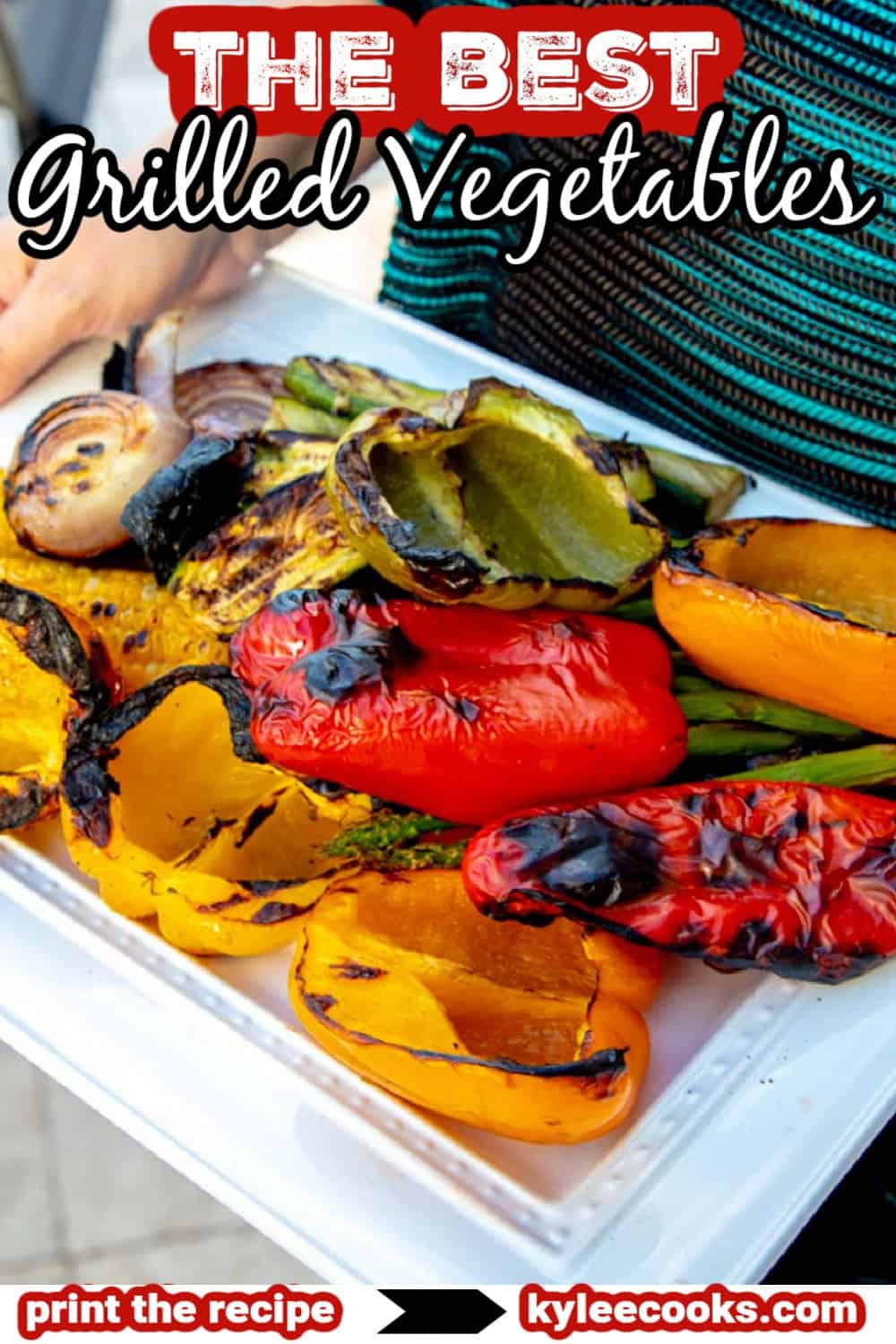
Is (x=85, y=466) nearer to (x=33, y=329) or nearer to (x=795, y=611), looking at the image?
(x=33, y=329)

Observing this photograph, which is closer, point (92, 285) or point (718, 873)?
point (718, 873)

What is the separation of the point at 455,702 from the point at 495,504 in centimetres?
24

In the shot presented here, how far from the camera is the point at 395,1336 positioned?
0.99m

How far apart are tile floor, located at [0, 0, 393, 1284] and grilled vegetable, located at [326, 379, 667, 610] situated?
77 centimetres

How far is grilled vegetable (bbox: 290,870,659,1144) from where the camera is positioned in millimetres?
989

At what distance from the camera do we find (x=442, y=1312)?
0.99 m

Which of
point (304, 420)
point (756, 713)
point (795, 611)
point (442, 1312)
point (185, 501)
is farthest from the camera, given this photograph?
point (304, 420)

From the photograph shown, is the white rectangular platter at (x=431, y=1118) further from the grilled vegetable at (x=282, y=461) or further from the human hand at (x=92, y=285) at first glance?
the human hand at (x=92, y=285)

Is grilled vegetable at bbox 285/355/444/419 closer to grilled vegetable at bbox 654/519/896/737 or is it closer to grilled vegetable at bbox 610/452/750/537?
grilled vegetable at bbox 610/452/750/537

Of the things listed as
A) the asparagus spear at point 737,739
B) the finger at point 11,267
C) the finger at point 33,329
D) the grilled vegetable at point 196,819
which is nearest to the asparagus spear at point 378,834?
the grilled vegetable at point 196,819

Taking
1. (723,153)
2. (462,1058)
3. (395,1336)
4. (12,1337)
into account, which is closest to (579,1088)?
(462,1058)

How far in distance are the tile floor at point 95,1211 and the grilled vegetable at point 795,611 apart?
90 cm

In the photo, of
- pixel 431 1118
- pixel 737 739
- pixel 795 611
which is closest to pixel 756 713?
pixel 737 739

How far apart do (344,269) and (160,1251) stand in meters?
1.40
